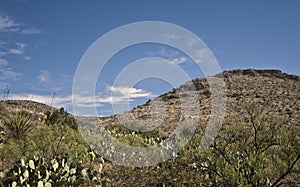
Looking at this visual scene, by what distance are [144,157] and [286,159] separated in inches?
291

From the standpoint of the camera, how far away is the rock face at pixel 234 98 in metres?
31.4

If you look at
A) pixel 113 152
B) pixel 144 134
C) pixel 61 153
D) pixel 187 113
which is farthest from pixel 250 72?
pixel 61 153

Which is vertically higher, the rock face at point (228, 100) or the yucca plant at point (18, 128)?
the rock face at point (228, 100)

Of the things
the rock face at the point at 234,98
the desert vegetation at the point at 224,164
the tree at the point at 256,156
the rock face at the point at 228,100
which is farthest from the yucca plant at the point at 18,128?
the rock face at the point at 234,98

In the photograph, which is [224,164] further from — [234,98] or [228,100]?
[234,98]

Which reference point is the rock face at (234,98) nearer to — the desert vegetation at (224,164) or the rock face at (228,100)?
the rock face at (228,100)

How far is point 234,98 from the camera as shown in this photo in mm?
39344

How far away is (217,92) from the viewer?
42281mm

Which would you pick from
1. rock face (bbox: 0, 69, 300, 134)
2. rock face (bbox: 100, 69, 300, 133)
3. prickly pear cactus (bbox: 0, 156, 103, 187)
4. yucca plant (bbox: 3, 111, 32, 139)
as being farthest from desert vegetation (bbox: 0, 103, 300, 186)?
rock face (bbox: 100, 69, 300, 133)

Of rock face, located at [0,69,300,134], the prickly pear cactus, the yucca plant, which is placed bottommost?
the prickly pear cactus

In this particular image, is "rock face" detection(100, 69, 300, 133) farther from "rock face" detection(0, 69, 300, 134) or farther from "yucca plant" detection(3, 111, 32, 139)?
"yucca plant" detection(3, 111, 32, 139)

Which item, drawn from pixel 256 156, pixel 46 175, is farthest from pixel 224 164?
pixel 46 175

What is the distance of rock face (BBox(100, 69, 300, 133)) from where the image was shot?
103 feet

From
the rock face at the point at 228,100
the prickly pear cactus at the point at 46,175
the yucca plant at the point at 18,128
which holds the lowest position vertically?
the prickly pear cactus at the point at 46,175
